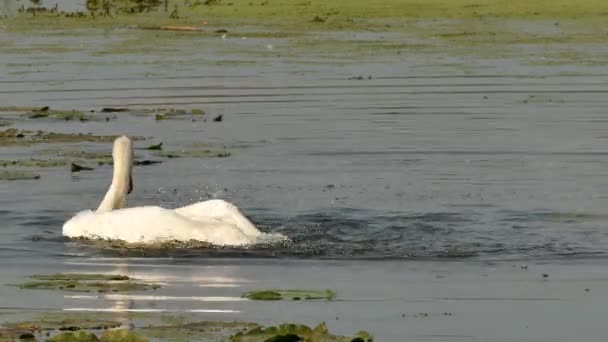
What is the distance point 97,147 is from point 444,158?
12.4ft

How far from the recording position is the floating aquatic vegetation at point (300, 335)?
8.12 m

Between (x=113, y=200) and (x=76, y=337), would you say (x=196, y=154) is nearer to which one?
(x=113, y=200)

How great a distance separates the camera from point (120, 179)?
1373 centimetres

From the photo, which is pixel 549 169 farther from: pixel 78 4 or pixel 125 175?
pixel 78 4

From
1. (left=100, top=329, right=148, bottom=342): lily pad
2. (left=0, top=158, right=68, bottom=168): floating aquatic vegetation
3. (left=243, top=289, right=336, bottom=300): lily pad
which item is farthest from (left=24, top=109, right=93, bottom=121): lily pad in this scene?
(left=100, top=329, right=148, bottom=342): lily pad

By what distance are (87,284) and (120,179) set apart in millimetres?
3247

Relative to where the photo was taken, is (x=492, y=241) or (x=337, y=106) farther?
(x=337, y=106)

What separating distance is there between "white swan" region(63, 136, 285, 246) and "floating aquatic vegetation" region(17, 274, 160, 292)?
1504 mm

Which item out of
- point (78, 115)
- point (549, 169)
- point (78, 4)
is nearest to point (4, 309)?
point (549, 169)

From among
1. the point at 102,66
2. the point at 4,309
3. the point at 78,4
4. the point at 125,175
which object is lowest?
the point at 4,309

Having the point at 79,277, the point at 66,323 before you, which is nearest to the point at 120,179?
the point at 79,277

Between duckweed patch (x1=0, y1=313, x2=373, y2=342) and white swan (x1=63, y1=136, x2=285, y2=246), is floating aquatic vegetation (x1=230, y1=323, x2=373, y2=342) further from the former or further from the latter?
white swan (x1=63, y1=136, x2=285, y2=246)

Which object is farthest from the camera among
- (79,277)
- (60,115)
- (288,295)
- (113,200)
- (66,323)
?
(60,115)

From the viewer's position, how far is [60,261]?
1199 cm
